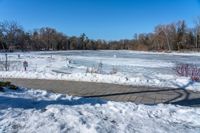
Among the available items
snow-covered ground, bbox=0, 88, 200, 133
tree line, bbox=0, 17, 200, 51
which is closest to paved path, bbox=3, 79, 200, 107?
Result: snow-covered ground, bbox=0, 88, 200, 133

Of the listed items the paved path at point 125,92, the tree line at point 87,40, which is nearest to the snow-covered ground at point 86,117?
the paved path at point 125,92

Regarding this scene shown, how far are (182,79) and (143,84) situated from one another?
2.01 m

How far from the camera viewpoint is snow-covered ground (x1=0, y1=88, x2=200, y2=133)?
446 centimetres

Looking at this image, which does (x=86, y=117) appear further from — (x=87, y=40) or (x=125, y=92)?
(x=87, y=40)

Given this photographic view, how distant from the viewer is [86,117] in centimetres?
502

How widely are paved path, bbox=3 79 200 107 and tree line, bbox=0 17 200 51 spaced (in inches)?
2914

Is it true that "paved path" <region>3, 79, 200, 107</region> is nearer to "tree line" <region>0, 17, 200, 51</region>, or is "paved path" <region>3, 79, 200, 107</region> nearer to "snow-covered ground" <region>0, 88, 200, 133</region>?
"snow-covered ground" <region>0, 88, 200, 133</region>

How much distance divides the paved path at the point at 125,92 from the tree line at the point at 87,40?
74.0 metres

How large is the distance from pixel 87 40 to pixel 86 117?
425ft

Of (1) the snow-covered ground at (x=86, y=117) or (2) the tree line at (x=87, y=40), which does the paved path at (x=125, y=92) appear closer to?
(1) the snow-covered ground at (x=86, y=117)

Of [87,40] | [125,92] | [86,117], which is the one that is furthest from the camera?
[87,40]

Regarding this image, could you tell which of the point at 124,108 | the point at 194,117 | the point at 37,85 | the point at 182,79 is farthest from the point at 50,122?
the point at 182,79

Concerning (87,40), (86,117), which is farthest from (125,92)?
(87,40)

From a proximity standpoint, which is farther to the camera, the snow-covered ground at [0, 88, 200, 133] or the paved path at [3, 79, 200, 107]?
the paved path at [3, 79, 200, 107]
